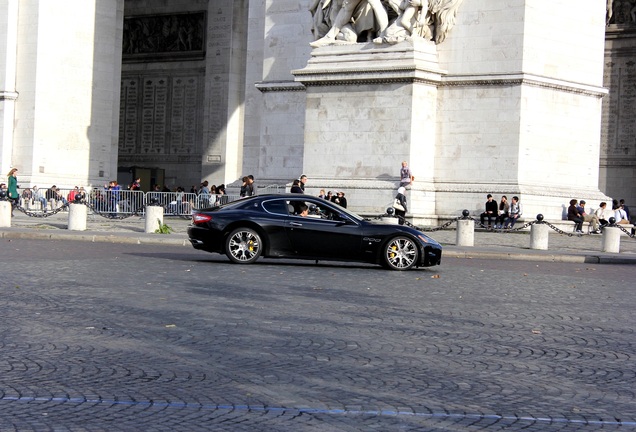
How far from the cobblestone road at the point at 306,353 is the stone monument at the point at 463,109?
42.3 feet

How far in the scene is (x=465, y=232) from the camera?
2527cm

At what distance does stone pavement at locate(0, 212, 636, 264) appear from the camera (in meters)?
23.0

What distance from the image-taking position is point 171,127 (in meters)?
50.0

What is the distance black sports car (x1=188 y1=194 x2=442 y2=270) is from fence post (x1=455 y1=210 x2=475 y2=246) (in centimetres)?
649

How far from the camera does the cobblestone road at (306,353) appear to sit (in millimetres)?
6742

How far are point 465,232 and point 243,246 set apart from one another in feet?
25.7

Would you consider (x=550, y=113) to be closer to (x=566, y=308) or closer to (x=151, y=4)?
(x=566, y=308)

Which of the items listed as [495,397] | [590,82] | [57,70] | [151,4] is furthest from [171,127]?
[495,397]

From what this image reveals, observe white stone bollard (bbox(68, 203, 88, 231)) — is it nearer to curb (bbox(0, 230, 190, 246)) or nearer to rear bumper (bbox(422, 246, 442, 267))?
curb (bbox(0, 230, 190, 246))

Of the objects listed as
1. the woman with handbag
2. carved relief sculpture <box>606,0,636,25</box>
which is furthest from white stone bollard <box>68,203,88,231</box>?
carved relief sculpture <box>606,0,636,25</box>

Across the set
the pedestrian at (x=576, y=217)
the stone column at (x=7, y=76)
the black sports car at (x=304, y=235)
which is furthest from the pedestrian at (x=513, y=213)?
the stone column at (x=7, y=76)

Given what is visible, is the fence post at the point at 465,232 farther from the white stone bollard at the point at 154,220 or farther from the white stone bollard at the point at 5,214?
the white stone bollard at the point at 5,214

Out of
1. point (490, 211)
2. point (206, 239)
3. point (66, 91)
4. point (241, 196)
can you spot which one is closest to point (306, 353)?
point (206, 239)

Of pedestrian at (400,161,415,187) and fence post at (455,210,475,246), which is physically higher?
pedestrian at (400,161,415,187)
